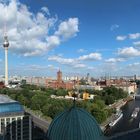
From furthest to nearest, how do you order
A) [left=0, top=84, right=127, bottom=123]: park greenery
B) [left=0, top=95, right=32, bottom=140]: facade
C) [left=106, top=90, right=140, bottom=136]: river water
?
1. [left=0, top=84, right=127, bottom=123]: park greenery
2. [left=106, top=90, right=140, bottom=136]: river water
3. [left=0, top=95, right=32, bottom=140]: facade

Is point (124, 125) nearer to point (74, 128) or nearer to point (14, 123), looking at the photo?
point (14, 123)

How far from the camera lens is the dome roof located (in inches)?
603

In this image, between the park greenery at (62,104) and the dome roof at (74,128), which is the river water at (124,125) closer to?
the park greenery at (62,104)

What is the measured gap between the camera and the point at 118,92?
69.2 m

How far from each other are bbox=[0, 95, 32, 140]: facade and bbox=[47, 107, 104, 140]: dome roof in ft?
42.9

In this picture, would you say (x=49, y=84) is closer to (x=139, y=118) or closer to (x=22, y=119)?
(x=139, y=118)

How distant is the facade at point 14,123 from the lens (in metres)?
28.3

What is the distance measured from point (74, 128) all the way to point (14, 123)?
45.9ft

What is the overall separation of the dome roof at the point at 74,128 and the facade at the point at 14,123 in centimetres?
1307

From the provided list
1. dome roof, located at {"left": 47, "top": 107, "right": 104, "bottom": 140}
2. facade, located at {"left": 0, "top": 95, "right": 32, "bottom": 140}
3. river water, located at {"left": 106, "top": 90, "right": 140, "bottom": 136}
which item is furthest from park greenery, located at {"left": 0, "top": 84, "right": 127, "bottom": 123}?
dome roof, located at {"left": 47, "top": 107, "right": 104, "bottom": 140}

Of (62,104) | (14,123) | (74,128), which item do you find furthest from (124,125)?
(74,128)

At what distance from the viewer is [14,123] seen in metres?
28.5

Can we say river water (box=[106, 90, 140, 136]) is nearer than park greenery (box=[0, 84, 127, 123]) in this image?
Yes

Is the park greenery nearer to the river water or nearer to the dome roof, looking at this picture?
the river water
